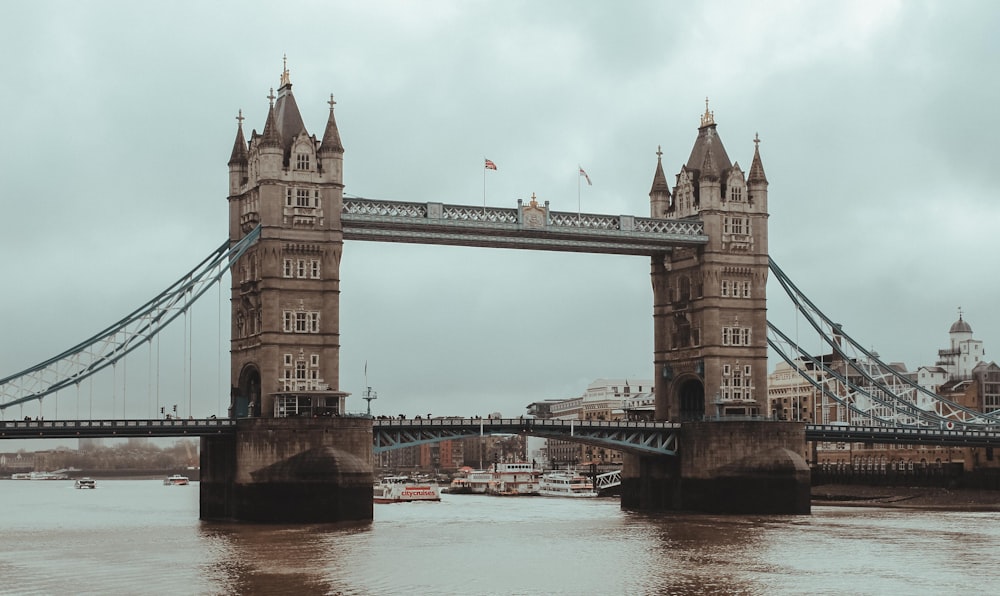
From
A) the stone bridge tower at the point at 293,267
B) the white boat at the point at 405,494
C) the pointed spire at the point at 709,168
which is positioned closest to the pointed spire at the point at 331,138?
the stone bridge tower at the point at 293,267

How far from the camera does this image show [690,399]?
10700 centimetres

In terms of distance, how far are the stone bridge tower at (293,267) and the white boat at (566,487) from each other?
6403 cm

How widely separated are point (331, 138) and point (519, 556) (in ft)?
112

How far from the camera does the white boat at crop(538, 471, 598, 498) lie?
A: 153125 mm

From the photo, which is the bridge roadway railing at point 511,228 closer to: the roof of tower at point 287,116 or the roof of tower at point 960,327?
the roof of tower at point 287,116

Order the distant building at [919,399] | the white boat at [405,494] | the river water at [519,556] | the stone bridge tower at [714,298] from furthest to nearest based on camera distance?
the distant building at [919,399] < the white boat at [405,494] < the stone bridge tower at [714,298] < the river water at [519,556]

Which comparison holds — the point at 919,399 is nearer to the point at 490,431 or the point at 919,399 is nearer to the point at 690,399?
the point at 690,399

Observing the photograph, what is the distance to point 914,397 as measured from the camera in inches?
6373

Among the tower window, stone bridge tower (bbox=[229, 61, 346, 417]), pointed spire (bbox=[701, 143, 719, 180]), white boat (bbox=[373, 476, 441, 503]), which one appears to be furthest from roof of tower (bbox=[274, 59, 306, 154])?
white boat (bbox=[373, 476, 441, 503])

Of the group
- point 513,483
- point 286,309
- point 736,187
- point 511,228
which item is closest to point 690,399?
point 736,187

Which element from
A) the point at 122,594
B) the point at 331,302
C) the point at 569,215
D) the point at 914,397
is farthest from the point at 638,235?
the point at 914,397

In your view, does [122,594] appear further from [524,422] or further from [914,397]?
[914,397]

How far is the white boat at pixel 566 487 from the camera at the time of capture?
502ft

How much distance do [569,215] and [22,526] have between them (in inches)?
1542
